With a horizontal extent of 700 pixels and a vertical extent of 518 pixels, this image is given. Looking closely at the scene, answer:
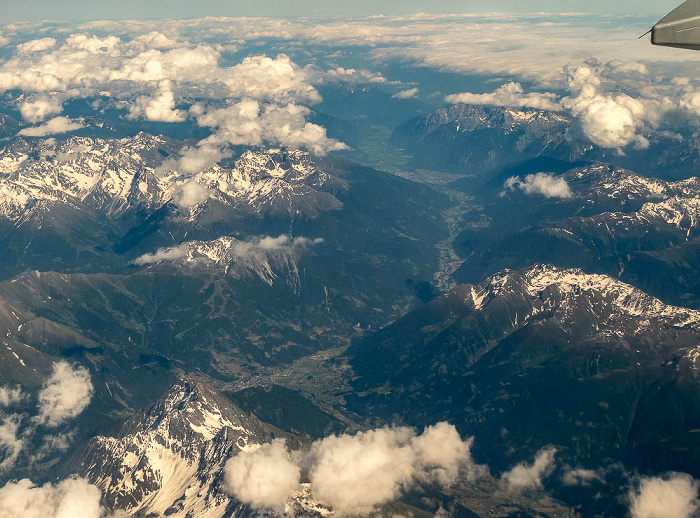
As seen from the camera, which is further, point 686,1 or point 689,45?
point 686,1
